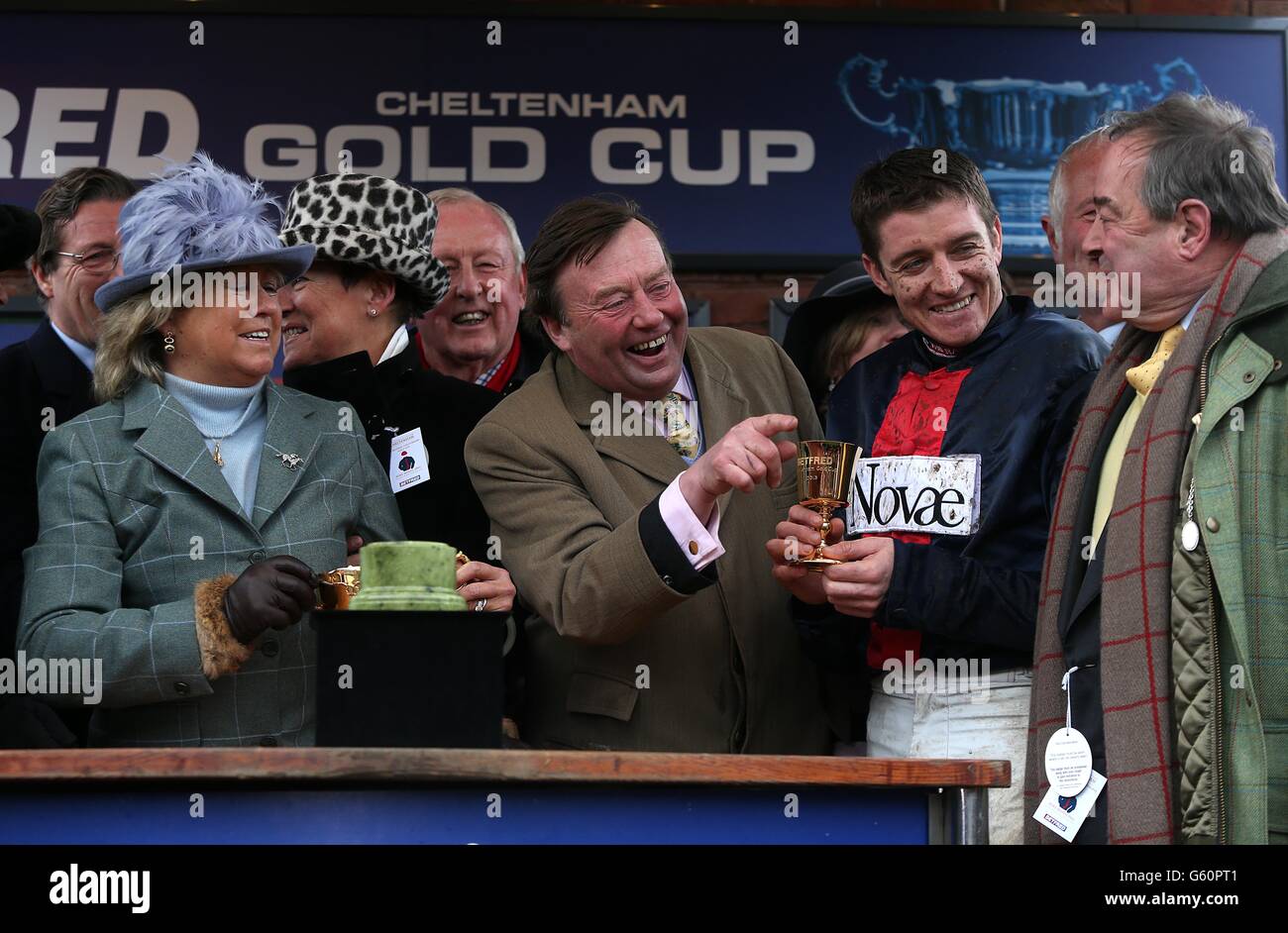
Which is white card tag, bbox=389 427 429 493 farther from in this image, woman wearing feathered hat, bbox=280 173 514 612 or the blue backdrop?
the blue backdrop

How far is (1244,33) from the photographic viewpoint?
5832 mm

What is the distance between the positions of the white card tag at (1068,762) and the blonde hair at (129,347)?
1.79 meters

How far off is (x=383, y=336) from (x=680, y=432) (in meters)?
0.78

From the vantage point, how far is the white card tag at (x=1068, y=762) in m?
3.02

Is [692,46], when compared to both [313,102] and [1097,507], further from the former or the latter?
[1097,507]

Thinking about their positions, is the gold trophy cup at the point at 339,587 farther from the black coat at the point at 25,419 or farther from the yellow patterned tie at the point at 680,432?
the yellow patterned tie at the point at 680,432

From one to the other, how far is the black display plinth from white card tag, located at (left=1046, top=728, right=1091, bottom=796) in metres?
1.01

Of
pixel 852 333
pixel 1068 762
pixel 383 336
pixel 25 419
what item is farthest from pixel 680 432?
pixel 25 419

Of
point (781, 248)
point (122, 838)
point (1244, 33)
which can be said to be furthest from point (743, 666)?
point (1244, 33)

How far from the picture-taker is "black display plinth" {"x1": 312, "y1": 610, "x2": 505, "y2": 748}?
266 cm

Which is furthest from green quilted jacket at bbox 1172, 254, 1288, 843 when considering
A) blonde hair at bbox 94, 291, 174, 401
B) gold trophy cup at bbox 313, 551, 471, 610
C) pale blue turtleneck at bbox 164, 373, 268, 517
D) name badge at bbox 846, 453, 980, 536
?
blonde hair at bbox 94, 291, 174, 401

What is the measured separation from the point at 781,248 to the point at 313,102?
1.53 m
